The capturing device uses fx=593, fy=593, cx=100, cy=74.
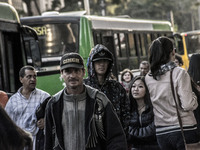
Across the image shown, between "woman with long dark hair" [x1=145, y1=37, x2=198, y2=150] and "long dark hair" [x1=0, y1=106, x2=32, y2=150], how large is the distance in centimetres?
284

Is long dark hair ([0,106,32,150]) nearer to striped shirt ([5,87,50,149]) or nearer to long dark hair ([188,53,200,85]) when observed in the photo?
striped shirt ([5,87,50,149])

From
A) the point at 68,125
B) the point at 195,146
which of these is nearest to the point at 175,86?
the point at 195,146

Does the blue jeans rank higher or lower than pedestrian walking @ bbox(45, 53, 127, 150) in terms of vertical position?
lower

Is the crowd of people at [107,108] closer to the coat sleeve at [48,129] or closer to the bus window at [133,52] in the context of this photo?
the coat sleeve at [48,129]

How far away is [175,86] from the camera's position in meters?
5.67

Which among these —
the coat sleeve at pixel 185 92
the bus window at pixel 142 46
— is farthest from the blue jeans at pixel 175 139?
the bus window at pixel 142 46

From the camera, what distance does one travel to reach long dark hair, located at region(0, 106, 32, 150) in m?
2.91

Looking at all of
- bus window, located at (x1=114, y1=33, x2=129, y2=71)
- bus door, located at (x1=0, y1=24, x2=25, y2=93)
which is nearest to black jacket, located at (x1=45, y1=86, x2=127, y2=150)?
bus door, located at (x1=0, y1=24, x2=25, y2=93)

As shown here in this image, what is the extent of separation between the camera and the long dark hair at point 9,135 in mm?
2914

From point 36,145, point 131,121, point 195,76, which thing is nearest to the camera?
point 131,121

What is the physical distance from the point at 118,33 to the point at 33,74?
12.1 m

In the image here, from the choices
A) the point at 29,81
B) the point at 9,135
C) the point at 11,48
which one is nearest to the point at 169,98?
the point at 29,81

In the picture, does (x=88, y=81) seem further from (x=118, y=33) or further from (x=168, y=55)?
(x=118, y=33)

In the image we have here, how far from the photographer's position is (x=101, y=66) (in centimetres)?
617
